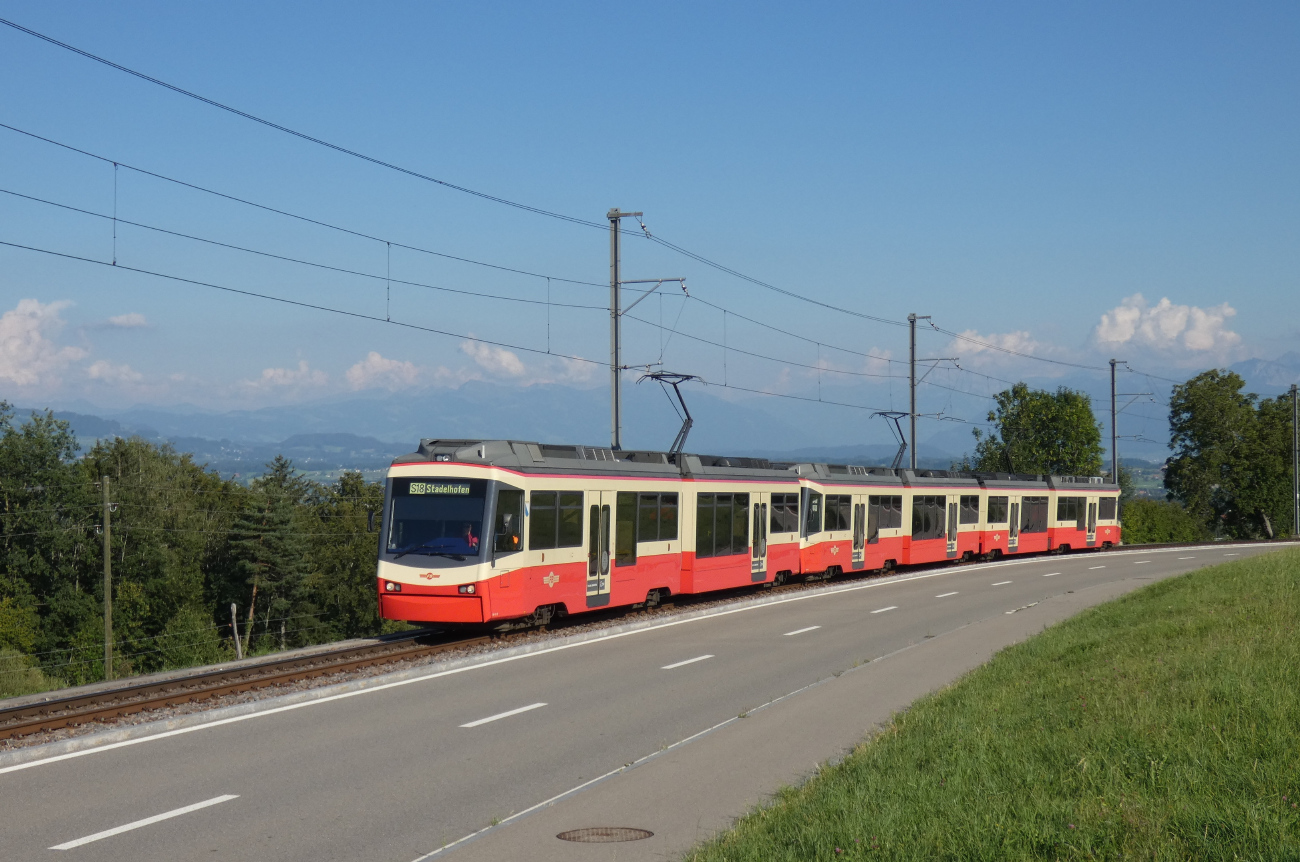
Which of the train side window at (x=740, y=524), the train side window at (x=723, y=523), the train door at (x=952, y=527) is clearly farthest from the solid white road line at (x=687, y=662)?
the train door at (x=952, y=527)

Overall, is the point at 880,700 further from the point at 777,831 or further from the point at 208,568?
the point at 208,568

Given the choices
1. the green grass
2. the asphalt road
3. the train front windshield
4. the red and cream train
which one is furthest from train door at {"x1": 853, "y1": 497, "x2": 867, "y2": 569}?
the green grass

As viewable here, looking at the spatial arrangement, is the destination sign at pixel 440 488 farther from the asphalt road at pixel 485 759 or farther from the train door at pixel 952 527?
the train door at pixel 952 527

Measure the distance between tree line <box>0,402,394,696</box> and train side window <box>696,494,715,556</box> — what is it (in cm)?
4762

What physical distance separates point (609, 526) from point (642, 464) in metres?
2.10

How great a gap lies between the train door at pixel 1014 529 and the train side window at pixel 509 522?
3073cm

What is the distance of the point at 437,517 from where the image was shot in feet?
66.7

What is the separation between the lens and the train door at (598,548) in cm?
2306

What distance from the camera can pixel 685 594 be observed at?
94.0ft

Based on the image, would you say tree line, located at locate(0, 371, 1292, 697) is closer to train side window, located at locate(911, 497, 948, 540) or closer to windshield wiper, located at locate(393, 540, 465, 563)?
train side window, located at locate(911, 497, 948, 540)

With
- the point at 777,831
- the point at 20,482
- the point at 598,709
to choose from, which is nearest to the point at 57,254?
the point at 598,709

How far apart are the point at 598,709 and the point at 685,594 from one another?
47.7 ft

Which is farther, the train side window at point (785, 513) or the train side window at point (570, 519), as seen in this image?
the train side window at point (785, 513)

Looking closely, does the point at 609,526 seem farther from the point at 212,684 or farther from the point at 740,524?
the point at 212,684
